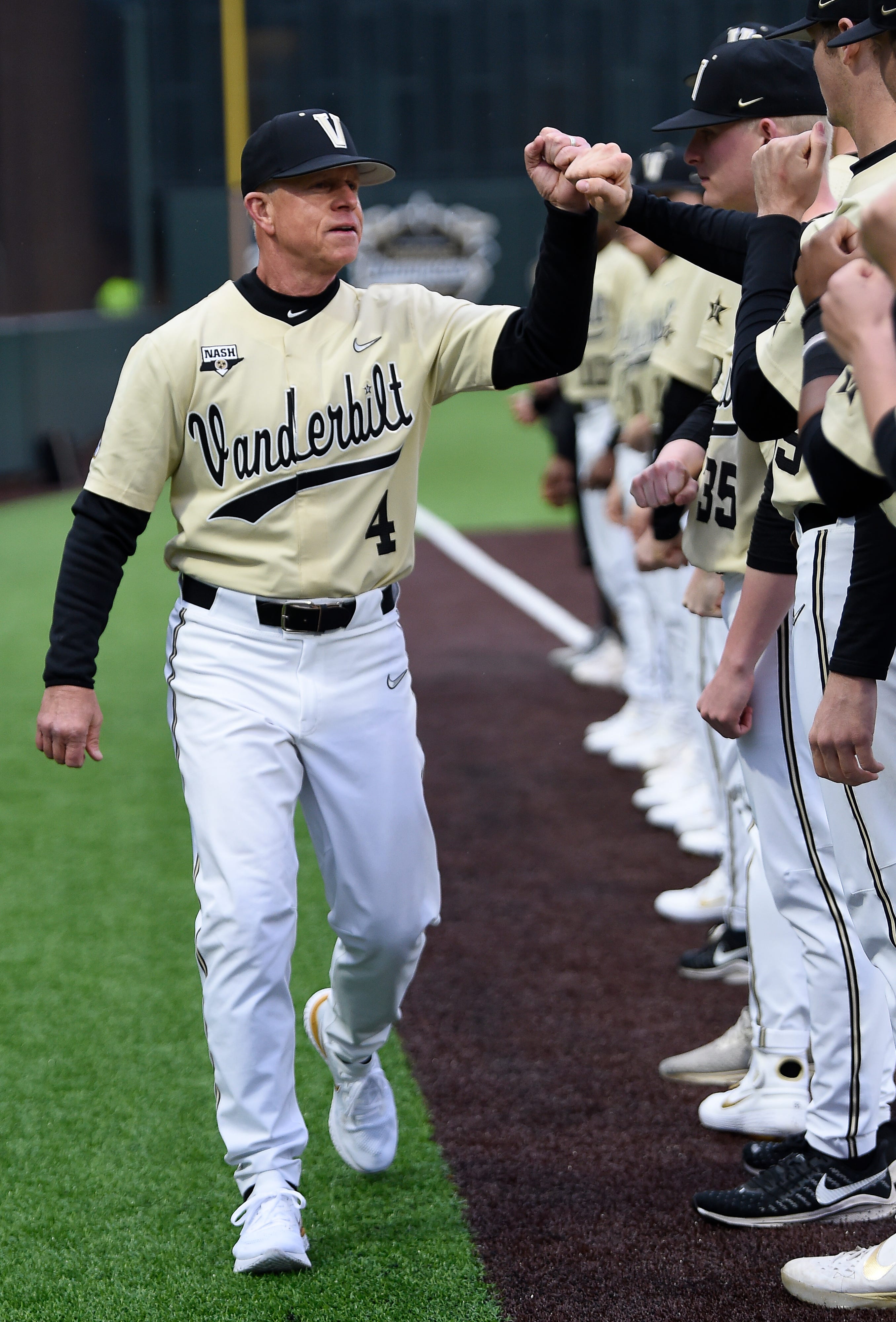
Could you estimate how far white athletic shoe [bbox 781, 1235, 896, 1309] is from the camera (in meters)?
2.61

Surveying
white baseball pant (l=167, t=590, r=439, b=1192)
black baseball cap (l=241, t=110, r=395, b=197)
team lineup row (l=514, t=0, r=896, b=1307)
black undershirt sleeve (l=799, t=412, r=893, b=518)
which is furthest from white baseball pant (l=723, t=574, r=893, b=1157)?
black baseball cap (l=241, t=110, r=395, b=197)

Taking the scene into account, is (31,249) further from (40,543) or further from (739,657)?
(739,657)

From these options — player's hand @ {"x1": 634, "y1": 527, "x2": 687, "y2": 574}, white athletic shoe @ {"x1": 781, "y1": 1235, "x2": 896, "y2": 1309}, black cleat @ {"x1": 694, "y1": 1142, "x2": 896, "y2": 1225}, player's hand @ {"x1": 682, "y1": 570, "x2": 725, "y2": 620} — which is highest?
player's hand @ {"x1": 682, "y1": 570, "x2": 725, "y2": 620}

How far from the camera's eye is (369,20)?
95.1 feet

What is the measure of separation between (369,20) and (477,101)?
2494mm

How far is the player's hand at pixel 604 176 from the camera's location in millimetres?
2750

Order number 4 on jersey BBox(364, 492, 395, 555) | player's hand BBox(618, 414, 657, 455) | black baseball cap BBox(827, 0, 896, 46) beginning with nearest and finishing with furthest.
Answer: black baseball cap BBox(827, 0, 896, 46)
number 4 on jersey BBox(364, 492, 395, 555)
player's hand BBox(618, 414, 657, 455)

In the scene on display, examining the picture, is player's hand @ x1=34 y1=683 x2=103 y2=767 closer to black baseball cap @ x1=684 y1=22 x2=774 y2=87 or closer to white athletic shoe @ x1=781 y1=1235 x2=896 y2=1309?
white athletic shoe @ x1=781 y1=1235 x2=896 y2=1309

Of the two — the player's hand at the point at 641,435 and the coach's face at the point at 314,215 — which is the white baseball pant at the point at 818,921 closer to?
the coach's face at the point at 314,215

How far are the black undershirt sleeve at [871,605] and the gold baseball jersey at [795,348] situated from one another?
4.8 inches

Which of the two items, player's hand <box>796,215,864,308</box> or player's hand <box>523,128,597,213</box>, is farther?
player's hand <box>523,128,597,213</box>

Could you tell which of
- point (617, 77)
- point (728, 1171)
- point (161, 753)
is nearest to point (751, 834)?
point (728, 1171)

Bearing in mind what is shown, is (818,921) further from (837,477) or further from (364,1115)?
(837,477)

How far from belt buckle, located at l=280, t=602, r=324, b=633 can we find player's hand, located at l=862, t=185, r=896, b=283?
4.62ft
